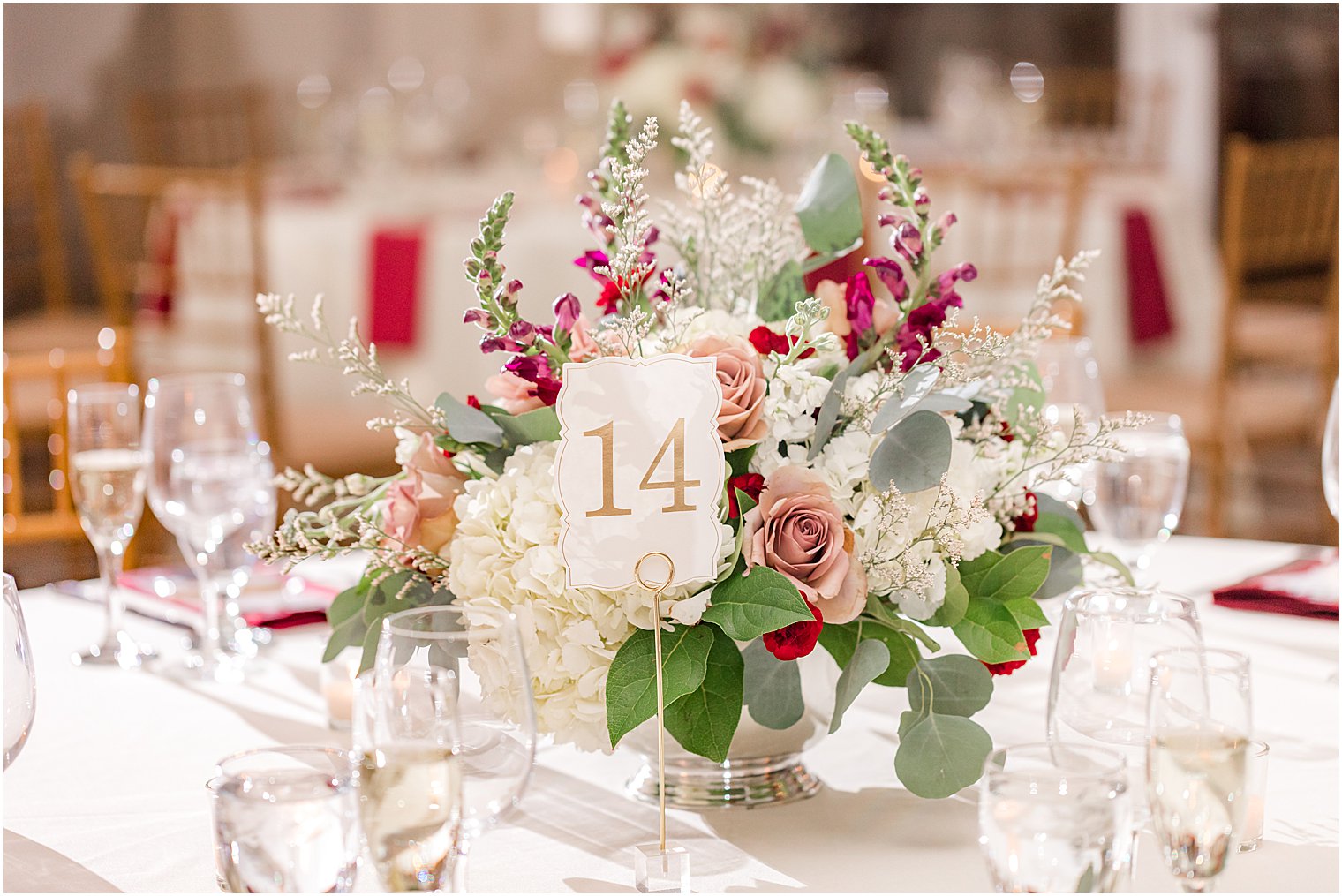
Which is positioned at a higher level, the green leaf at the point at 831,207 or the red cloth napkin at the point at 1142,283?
the green leaf at the point at 831,207

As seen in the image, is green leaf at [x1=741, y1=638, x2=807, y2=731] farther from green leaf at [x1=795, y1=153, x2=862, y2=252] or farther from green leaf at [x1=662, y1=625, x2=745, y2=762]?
green leaf at [x1=795, y1=153, x2=862, y2=252]

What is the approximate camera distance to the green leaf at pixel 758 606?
901 mm

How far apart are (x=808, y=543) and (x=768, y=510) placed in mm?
34

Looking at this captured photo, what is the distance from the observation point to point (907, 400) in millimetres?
982

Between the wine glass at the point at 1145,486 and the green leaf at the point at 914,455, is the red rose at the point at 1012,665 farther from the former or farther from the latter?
the wine glass at the point at 1145,486

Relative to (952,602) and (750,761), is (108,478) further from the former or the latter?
(952,602)

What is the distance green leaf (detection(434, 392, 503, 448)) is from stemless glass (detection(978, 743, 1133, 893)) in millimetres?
437

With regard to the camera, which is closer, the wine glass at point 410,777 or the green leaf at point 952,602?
the wine glass at point 410,777

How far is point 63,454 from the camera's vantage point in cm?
198

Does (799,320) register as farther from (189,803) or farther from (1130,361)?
(1130,361)

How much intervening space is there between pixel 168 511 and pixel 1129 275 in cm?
311

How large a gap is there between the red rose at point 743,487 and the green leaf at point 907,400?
81mm

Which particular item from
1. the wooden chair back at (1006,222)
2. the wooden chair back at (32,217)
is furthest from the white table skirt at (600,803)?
the wooden chair back at (32,217)

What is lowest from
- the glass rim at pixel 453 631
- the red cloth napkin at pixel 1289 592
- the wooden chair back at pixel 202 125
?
the red cloth napkin at pixel 1289 592
